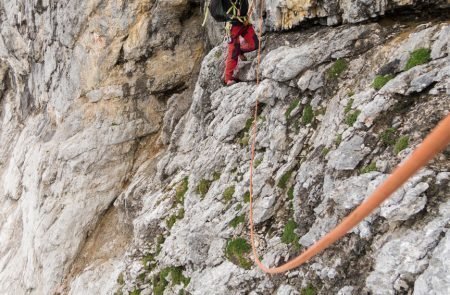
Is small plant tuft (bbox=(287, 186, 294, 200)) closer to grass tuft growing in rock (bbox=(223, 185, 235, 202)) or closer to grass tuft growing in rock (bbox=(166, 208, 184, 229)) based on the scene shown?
grass tuft growing in rock (bbox=(223, 185, 235, 202))

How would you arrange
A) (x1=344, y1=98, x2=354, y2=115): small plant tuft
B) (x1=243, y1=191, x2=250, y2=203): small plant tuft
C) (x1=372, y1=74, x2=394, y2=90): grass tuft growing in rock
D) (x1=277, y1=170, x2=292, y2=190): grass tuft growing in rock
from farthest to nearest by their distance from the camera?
(x1=243, y1=191, x2=250, y2=203): small plant tuft → (x1=277, y1=170, x2=292, y2=190): grass tuft growing in rock → (x1=344, y1=98, x2=354, y2=115): small plant tuft → (x1=372, y1=74, x2=394, y2=90): grass tuft growing in rock

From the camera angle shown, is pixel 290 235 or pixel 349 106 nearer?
pixel 290 235

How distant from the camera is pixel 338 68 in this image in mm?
9656

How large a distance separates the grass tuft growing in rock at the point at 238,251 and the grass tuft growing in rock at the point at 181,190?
3.59 metres

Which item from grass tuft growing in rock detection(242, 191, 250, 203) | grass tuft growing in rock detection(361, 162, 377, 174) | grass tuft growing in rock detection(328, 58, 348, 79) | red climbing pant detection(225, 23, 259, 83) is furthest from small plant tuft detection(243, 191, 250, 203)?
red climbing pant detection(225, 23, 259, 83)

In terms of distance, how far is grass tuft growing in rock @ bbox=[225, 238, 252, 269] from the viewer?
8.88 meters

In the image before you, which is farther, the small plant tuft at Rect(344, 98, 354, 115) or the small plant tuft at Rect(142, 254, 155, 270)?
the small plant tuft at Rect(142, 254, 155, 270)

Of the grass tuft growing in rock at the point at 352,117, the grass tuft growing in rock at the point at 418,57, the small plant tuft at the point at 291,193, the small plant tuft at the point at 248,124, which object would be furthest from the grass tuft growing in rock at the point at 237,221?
the grass tuft growing in rock at the point at 418,57

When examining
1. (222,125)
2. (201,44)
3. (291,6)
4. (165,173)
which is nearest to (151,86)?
(201,44)

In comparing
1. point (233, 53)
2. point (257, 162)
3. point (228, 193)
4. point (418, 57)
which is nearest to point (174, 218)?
point (228, 193)

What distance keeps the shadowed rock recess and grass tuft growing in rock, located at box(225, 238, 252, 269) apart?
0.16 ft

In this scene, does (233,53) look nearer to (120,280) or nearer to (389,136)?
(389,136)

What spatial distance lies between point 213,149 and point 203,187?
1309 mm

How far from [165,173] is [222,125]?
3.97 m
